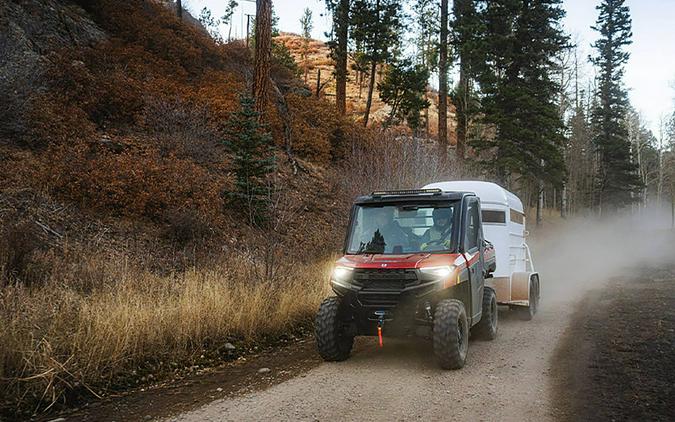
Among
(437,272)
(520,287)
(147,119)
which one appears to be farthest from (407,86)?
(437,272)

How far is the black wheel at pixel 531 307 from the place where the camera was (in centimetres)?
1079

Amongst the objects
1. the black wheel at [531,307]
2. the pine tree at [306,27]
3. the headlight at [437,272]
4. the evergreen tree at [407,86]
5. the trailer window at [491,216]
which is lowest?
the black wheel at [531,307]

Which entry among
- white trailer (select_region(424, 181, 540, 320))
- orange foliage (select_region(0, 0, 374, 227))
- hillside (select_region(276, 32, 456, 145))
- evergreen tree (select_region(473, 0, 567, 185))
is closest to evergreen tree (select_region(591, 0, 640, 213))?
hillside (select_region(276, 32, 456, 145))

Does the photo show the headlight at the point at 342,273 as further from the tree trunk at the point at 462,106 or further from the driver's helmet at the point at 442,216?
the tree trunk at the point at 462,106

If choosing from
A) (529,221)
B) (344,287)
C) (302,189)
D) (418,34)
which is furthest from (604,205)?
(344,287)

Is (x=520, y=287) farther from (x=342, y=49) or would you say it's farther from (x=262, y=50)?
(x=342, y=49)

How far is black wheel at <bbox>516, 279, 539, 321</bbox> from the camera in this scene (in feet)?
35.4

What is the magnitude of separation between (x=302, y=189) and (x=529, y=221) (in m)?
22.2

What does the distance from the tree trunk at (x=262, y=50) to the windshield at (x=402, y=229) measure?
939 cm

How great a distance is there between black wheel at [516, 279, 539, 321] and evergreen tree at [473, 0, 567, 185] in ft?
54.0

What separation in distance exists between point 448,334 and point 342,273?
1663 millimetres

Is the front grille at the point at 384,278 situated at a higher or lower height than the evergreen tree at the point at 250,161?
lower

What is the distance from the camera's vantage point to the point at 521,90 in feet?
89.2

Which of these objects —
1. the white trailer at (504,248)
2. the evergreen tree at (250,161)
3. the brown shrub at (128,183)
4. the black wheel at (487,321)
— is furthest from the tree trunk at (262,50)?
the black wheel at (487,321)
